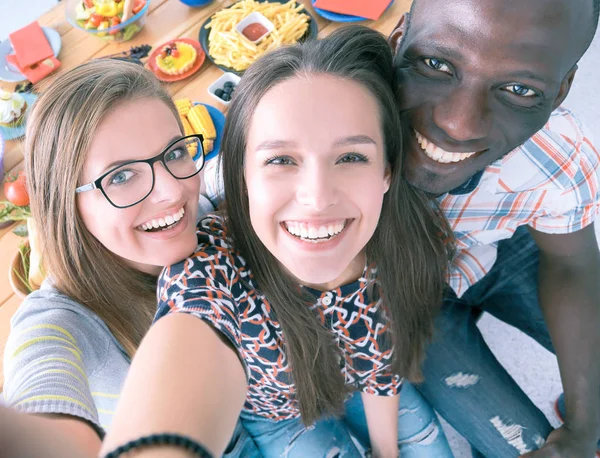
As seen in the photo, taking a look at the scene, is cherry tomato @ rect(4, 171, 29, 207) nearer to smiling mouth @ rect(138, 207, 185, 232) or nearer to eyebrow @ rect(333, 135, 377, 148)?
smiling mouth @ rect(138, 207, 185, 232)

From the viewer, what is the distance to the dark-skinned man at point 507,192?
0.92 meters

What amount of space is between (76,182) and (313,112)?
53 cm

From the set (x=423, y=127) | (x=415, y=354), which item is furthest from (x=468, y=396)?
(x=423, y=127)

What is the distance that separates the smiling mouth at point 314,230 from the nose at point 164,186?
0.94 ft

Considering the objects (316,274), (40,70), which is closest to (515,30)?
(316,274)

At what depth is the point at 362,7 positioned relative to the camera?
198cm

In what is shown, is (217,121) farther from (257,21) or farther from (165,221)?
(165,221)

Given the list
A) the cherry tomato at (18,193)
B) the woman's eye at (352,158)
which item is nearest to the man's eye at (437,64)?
the woman's eye at (352,158)

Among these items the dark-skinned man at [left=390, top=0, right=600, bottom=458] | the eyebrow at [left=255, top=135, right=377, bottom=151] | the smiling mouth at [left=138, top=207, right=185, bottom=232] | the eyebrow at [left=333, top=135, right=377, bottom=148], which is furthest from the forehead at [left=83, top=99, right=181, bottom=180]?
the dark-skinned man at [left=390, top=0, right=600, bottom=458]

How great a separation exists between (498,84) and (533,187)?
18.1 inches

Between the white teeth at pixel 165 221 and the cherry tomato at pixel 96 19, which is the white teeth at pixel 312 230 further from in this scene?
the cherry tomato at pixel 96 19

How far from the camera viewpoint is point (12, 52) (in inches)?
78.6

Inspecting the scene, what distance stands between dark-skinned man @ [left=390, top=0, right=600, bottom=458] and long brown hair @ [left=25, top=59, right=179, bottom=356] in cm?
64

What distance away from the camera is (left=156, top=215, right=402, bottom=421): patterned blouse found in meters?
0.92
